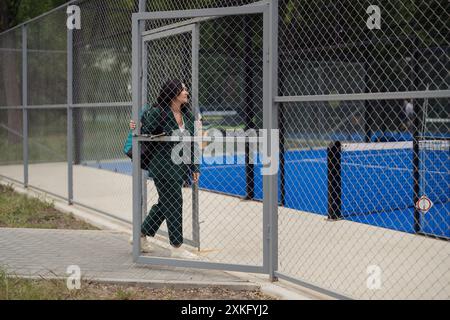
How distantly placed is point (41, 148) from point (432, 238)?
35.4 feet

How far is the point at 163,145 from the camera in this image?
6.25 meters

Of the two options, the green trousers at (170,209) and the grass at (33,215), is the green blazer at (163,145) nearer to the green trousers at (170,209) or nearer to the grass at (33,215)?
the green trousers at (170,209)

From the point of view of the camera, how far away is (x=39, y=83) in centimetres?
1383

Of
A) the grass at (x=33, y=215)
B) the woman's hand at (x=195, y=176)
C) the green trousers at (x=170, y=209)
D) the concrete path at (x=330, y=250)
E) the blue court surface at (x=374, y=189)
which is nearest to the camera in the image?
the concrete path at (x=330, y=250)

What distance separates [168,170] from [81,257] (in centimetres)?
137

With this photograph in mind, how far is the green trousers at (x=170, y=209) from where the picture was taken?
6.28m

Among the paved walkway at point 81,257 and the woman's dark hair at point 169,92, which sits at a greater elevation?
the woman's dark hair at point 169,92

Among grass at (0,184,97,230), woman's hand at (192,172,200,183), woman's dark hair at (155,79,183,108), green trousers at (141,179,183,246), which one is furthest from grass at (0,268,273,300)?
grass at (0,184,97,230)

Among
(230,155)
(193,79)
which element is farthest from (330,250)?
(230,155)

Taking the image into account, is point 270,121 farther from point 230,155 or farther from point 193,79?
point 230,155

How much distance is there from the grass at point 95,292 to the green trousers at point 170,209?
3.32 feet

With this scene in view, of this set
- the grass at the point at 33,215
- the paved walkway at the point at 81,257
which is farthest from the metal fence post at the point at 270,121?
the grass at the point at 33,215

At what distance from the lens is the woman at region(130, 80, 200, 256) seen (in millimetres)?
6176
